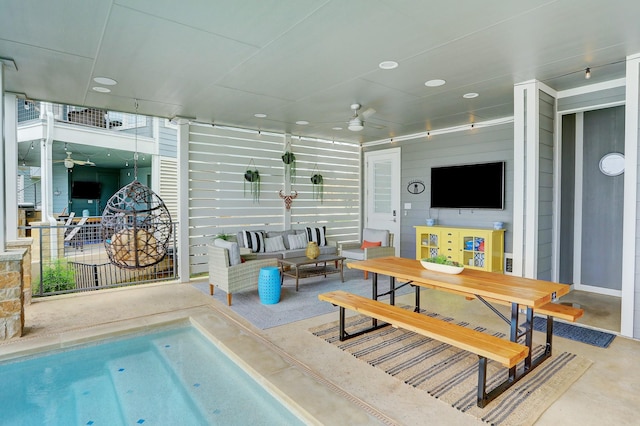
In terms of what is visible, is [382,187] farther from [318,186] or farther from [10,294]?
[10,294]

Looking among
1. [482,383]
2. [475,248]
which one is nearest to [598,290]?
[475,248]

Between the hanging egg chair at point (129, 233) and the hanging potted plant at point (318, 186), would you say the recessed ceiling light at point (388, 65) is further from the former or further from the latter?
the hanging potted plant at point (318, 186)

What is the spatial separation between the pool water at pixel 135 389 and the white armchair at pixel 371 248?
3.33 meters

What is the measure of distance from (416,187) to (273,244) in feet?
9.94

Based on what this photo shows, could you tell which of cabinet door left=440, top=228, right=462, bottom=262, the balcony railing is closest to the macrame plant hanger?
the balcony railing

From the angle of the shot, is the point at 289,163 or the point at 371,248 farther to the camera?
the point at 289,163

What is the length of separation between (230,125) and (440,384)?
540cm

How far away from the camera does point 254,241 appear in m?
6.19

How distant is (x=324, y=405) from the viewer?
235 cm

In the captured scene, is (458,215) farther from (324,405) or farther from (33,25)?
(33,25)

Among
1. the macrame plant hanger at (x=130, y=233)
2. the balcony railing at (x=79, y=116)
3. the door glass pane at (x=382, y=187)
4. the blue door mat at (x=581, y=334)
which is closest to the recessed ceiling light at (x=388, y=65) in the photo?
the blue door mat at (x=581, y=334)

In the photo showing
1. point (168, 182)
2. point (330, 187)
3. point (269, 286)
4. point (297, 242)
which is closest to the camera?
point (269, 286)

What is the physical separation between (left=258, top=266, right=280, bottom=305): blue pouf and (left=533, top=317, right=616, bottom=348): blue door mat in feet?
9.66

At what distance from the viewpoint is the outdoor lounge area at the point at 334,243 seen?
8.37ft
